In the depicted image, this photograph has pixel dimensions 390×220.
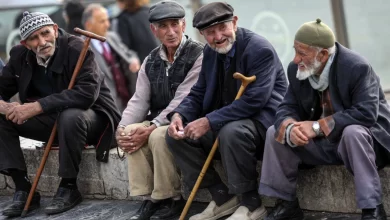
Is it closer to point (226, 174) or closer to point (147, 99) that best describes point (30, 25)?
point (147, 99)

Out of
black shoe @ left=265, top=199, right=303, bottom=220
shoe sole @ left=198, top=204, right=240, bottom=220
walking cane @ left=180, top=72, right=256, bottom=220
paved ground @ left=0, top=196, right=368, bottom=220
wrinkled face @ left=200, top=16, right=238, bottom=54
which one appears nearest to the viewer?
black shoe @ left=265, top=199, right=303, bottom=220

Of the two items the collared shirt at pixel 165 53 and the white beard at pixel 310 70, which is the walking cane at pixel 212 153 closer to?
the white beard at pixel 310 70

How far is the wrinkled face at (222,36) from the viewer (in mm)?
5789

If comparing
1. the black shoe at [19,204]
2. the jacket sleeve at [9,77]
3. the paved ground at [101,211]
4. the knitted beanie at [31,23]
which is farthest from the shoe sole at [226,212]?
the jacket sleeve at [9,77]

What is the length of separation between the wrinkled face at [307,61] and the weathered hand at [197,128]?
74 cm

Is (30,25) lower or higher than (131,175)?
higher

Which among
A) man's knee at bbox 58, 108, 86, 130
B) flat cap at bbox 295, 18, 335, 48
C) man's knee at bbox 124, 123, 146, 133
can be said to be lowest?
man's knee at bbox 124, 123, 146, 133

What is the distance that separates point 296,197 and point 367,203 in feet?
2.28

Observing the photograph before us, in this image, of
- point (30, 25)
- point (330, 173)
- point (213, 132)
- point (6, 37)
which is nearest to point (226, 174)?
point (213, 132)

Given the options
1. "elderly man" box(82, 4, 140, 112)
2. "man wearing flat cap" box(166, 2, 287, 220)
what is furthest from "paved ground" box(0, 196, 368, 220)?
"elderly man" box(82, 4, 140, 112)

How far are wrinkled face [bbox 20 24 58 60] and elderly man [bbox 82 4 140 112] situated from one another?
1.72 metres

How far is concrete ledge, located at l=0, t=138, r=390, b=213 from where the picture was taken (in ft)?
18.6

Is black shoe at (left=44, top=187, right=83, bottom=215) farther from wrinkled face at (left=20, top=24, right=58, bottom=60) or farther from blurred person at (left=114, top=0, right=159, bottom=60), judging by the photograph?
blurred person at (left=114, top=0, right=159, bottom=60)

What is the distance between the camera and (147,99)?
651 cm
